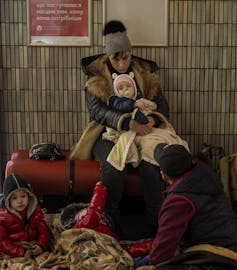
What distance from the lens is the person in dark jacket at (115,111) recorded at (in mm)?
2871

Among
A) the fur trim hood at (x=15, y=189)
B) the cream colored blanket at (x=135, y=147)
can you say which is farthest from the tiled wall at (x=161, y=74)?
the fur trim hood at (x=15, y=189)

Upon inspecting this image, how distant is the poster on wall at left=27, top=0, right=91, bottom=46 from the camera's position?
3393mm

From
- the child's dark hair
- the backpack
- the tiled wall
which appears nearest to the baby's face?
the child's dark hair

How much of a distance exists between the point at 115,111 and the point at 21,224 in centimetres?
94

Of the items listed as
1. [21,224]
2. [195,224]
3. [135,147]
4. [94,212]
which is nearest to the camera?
[195,224]

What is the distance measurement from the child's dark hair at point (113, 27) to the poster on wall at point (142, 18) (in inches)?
10.2

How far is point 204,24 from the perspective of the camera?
11.3 ft

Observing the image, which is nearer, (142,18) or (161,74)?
(142,18)

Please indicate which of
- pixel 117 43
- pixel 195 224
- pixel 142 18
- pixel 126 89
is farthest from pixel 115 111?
pixel 195 224

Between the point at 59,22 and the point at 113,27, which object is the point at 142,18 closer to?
the point at 113,27

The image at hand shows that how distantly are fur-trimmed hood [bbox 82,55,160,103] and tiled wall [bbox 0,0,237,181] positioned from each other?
207 millimetres

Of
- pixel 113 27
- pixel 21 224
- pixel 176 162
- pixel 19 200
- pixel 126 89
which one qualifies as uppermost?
pixel 113 27

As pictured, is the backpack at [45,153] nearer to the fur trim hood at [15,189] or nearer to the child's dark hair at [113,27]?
the fur trim hood at [15,189]

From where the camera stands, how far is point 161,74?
3.52 m
